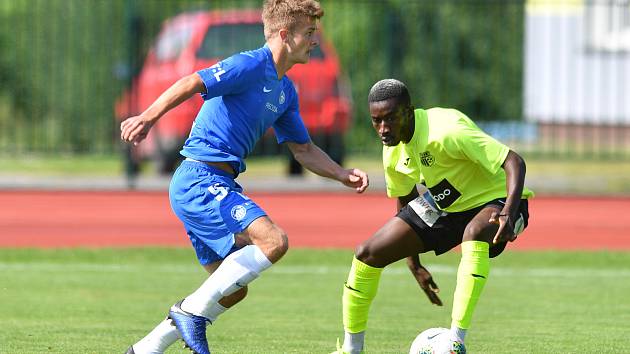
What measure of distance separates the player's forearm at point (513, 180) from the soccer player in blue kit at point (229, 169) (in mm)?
771

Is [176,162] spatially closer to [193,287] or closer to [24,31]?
[24,31]

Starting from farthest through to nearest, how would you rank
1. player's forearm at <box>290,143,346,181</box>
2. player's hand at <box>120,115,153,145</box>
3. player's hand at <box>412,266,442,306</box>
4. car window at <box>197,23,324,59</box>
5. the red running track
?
car window at <box>197,23,324,59</box>, the red running track, player's hand at <box>412,266,442,306</box>, player's forearm at <box>290,143,346,181</box>, player's hand at <box>120,115,153,145</box>

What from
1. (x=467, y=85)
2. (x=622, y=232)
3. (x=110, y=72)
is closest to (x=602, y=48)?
(x=467, y=85)

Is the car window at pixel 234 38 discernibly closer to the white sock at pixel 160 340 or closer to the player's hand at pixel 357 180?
the player's hand at pixel 357 180

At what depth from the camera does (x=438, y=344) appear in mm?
7031

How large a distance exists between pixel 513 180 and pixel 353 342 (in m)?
1.35

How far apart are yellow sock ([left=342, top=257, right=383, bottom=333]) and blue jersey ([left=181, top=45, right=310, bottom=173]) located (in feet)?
3.41

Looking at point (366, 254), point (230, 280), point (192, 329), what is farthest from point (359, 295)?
point (192, 329)

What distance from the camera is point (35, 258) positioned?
44.5 feet

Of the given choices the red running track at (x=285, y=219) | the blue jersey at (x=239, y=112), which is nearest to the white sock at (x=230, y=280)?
the blue jersey at (x=239, y=112)

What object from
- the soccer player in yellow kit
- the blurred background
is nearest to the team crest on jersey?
the soccer player in yellow kit

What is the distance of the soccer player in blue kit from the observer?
21.4ft

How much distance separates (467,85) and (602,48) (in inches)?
251

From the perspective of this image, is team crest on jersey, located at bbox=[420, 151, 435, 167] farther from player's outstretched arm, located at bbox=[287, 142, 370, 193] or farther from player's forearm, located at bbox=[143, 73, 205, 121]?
player's forearm, located at bbox=[143, 73, 205, 121]
